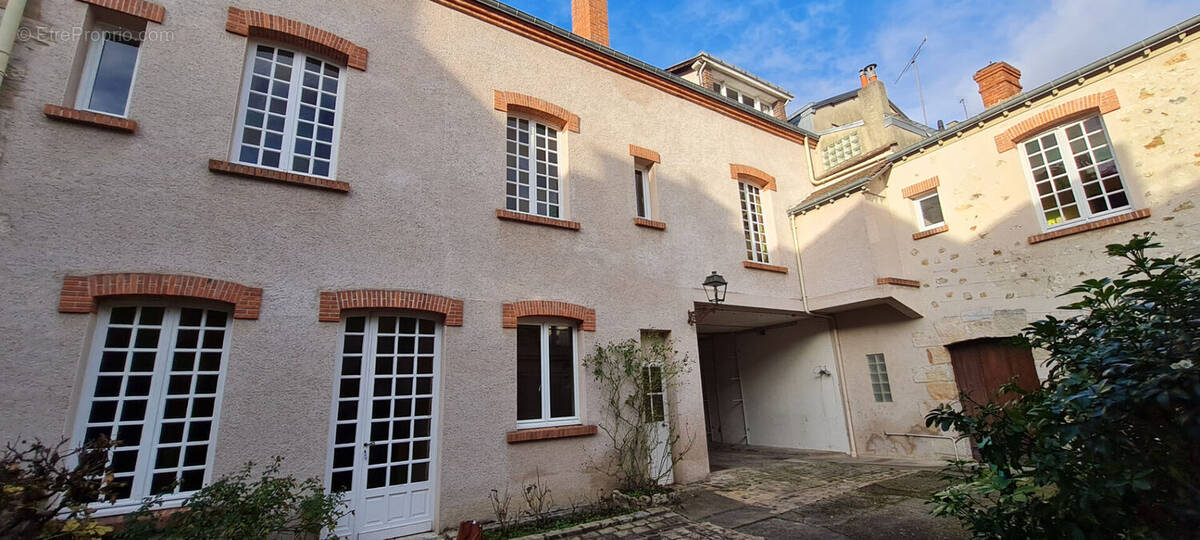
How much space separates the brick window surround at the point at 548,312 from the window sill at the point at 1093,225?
250 inches

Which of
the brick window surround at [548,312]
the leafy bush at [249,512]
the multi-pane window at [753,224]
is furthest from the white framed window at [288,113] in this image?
the multi-pane window at [753,224]

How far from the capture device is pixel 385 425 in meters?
5.28

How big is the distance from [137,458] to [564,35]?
7037 mm

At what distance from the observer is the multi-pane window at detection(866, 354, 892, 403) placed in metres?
8.72

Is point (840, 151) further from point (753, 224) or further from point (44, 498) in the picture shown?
point (44, 498)

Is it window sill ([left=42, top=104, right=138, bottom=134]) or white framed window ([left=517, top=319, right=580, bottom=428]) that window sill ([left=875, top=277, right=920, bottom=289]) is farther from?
window sill ([left=42, top=104, right=138, bottom=134])

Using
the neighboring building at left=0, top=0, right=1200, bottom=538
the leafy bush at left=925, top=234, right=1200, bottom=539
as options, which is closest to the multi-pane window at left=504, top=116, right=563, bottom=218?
the neighboring building at left=0, top=0, right=1200, bottom=538

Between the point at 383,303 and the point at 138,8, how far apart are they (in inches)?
146

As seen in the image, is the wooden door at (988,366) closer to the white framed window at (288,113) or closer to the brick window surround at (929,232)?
the brick window surround at (929,232)

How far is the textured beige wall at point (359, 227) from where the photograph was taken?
431 cm

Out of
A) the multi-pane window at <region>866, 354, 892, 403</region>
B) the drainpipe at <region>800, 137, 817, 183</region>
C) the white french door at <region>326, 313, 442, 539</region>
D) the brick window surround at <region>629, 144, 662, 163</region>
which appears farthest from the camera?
the drainpipe at <region>800, 137, 817, 183</region>

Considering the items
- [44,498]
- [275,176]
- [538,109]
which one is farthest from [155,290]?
[538,109]

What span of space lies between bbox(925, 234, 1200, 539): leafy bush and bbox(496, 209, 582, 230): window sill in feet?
16.2

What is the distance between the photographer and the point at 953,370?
7887mm
